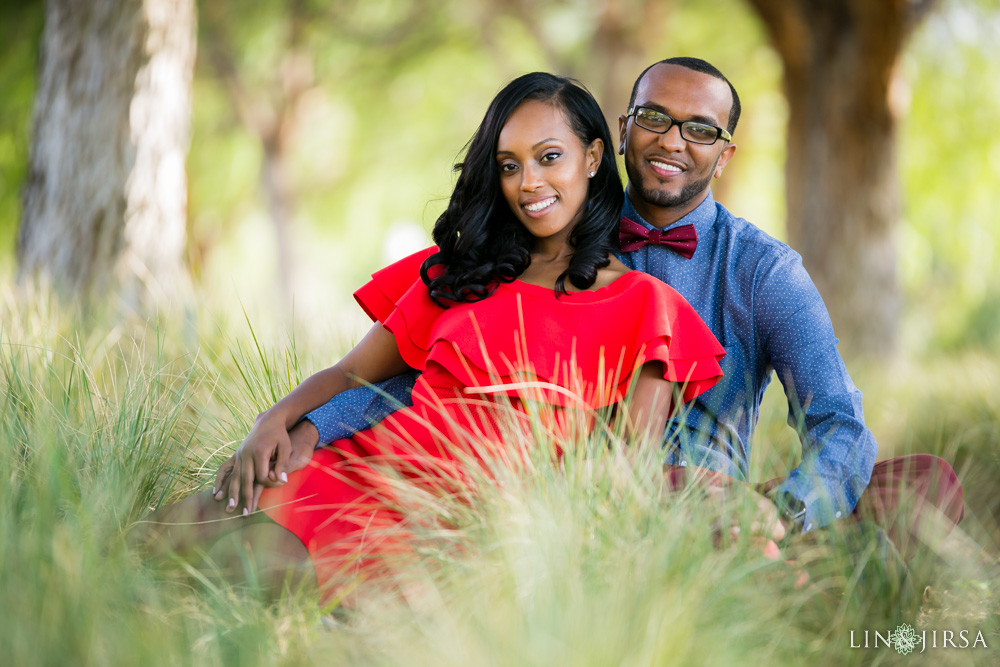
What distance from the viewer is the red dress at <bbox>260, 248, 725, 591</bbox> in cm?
236

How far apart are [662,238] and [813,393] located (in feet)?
2.17

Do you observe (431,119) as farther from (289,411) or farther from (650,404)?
(650,404)

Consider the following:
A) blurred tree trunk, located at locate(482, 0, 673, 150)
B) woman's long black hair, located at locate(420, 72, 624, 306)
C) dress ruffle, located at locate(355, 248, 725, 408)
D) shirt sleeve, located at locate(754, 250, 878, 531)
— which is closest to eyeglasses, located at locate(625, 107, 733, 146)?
woman's long black hair, located at locate(420, 72, 624, 306)

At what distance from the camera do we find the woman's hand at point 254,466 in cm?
240

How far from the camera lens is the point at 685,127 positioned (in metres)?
2.85

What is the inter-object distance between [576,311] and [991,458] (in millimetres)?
2450

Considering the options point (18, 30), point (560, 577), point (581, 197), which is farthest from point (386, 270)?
point (18, 30)

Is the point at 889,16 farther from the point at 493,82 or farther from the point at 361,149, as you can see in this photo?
the point at 361,149

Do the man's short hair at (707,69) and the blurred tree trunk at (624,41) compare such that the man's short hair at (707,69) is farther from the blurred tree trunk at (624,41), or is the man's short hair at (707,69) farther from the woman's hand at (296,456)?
the blurred tree trunk at (624,41)

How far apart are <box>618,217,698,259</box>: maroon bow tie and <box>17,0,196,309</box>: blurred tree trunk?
302 cm

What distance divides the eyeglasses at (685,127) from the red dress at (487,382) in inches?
22.3

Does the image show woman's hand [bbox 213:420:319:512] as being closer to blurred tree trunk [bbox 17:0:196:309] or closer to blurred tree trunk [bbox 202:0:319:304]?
blurred tree trunk [bbox 17:0:196:309]

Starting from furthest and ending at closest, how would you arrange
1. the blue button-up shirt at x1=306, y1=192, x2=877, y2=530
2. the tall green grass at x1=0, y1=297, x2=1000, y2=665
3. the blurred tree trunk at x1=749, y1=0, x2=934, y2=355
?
the blurred tree trunk at x1=749, y1=0, x2=934, y2=355
the blue button-up shirt at x1=306, y1=192, x2=877, y2=530
the tall green grass at x1=0, y1=297, x2=1000, y2=665

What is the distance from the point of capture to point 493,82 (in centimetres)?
1443
